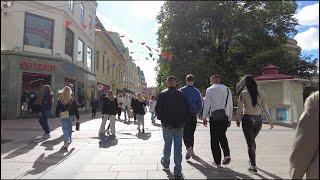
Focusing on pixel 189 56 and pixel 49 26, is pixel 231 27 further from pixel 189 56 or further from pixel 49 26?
pixel 49 26

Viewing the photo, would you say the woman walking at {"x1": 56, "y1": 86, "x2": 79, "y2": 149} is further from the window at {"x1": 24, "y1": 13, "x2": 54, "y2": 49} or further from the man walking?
the window at {"x1": 24, "y1": 13, "x2": 54, "y2": 49}

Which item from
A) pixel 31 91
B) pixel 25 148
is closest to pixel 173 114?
pixel 25 148

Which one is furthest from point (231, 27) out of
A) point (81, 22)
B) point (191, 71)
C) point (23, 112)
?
point (23, 112)

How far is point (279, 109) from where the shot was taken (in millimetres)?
19016

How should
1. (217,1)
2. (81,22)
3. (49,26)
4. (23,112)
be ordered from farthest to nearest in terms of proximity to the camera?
(217,1) → (81,22) → (49,26) → (23,112)

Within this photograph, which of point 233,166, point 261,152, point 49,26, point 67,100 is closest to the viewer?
point 233,166

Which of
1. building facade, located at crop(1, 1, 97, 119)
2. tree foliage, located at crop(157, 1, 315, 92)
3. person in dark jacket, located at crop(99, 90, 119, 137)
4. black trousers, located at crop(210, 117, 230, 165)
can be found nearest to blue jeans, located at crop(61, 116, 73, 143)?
person in dark jacket, located at crop(99, 90, 119, 137)

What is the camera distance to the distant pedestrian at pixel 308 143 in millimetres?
3576

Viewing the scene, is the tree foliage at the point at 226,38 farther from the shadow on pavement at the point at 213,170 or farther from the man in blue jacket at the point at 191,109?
the shadow on pavement at the point at 213,170

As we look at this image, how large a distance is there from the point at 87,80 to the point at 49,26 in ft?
30.1

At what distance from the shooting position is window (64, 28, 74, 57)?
26.3m

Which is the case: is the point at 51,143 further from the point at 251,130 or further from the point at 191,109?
the point at 251,130

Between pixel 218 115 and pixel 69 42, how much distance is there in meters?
21.3

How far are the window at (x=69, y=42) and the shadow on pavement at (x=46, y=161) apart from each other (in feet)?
59.0
